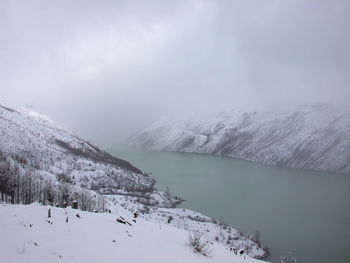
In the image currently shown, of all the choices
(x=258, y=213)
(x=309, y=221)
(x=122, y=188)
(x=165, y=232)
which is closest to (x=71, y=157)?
(x=122, y=188)

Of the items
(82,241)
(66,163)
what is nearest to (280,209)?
(66,163)

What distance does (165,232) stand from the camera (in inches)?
679

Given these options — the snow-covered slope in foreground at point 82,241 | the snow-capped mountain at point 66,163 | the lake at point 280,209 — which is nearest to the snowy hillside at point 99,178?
the snow-capped mountain at point 66,163

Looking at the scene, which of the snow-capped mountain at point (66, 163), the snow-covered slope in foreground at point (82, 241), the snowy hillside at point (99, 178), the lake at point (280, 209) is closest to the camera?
the snow-covered slope in foreground at point (82, 241)

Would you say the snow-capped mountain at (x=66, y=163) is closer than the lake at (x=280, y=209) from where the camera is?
No

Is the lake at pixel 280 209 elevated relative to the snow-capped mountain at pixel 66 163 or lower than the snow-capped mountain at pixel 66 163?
lower

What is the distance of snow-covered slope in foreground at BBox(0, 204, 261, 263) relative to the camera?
10523mm

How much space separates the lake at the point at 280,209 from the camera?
252 feet

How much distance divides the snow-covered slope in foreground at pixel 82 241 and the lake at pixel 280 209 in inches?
2408

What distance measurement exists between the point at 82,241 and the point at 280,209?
4325 inches

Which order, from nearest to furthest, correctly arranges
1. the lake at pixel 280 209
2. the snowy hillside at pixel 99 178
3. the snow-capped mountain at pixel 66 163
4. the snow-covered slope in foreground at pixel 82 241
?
1. the snow-covered slope in foreground at pixel 82 241
2. the lake at pixel 280 209
3. the snowy hillside at pixel 99 178
4. the snow-capped mountain at pixel 66 163

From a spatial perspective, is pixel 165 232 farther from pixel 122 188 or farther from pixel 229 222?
pixel 122 188

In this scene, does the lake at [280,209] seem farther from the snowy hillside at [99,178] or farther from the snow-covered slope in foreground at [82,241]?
the snow-covered slope in foreground at [82,241]

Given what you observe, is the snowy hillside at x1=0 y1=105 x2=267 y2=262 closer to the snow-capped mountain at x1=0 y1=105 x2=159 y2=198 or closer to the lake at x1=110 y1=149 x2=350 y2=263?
the snow-capped mountain at x1=0 y1=105 x2=159 y2=198
